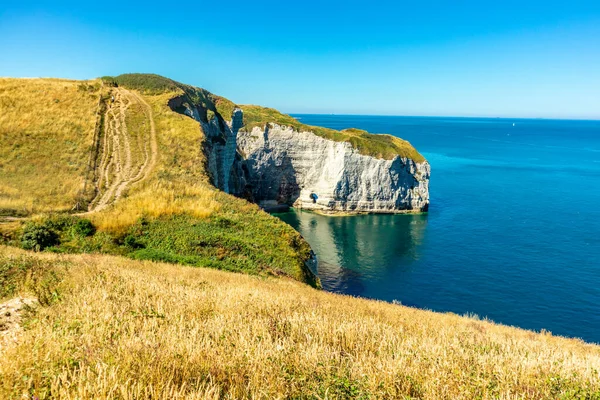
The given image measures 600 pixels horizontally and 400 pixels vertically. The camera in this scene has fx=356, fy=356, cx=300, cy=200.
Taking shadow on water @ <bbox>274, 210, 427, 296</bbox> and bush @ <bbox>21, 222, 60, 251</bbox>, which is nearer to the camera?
bush @ <bbox>21, 222, 60, 251</bbox>

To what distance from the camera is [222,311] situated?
7.43m

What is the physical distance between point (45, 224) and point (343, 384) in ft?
69.8

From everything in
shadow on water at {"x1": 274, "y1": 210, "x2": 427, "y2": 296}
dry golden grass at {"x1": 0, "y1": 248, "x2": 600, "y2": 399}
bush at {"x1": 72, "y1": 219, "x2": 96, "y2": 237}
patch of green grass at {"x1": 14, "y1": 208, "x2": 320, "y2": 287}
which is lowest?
shadow on water at {"x1": 274, "y1": 210, "x2": 427, "y2": 296}

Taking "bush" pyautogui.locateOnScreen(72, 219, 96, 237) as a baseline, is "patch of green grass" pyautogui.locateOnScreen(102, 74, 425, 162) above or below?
above

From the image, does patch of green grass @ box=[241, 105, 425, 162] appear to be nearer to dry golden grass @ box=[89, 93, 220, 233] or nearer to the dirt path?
the dirt path

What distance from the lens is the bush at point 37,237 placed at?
18297 mm

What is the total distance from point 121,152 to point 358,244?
35.2m

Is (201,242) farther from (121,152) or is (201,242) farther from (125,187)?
(121,152)

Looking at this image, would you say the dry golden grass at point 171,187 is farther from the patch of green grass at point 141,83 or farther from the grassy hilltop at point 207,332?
the patch of green grass at point 141,83

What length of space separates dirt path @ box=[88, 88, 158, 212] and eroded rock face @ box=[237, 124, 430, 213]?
1284 inches

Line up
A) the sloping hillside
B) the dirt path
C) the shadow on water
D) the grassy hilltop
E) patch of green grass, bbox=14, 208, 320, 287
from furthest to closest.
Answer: the shadow on water < the dirt path < the sloping hillside < patch of green grass, bbox=14, 208, 320, 287 < the grassy hilltop

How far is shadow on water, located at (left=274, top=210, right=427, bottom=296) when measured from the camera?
139 ft

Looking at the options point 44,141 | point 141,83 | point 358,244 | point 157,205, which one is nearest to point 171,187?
point 157,205

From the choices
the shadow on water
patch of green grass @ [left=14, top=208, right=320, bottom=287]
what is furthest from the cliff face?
patch of green grass @ [left=14, top=208, right=320, bottom=287]
